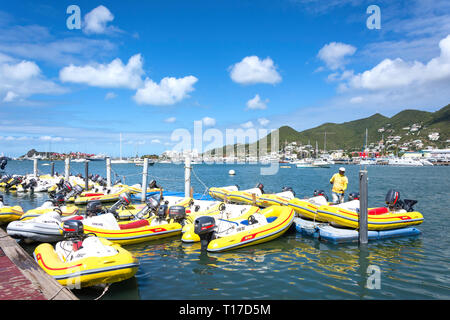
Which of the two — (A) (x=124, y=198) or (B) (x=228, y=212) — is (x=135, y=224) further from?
(B) (x=228, y=212)

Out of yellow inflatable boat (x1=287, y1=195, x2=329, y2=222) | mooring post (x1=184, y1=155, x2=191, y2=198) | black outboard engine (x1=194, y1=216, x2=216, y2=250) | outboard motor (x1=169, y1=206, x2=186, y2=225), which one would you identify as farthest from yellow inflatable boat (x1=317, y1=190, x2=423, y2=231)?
mooring post (x1=184, y1=155, x2=191, y2=198)

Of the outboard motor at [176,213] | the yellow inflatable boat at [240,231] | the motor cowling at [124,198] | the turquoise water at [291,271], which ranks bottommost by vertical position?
the turquoise water at [291,271]

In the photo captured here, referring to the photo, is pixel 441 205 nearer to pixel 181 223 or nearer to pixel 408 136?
pixel 181 223

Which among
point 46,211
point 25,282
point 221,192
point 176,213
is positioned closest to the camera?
point 25,282

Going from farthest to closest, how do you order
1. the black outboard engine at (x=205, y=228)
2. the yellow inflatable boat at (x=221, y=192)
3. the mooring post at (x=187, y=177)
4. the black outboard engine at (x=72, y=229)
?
the yellow inflatable boat at (x=221, y=192) < the mooring post at (x=187, y=177) < the black outboard engine at (x=205, y=228) < the black outboard engine at (x=72, y=229)

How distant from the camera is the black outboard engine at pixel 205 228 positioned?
943cm

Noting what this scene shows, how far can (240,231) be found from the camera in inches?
417

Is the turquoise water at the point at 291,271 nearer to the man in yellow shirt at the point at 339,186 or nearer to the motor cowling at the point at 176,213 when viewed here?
the motor cowling at the point at 176,213

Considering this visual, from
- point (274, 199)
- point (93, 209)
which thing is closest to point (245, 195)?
point (274, 199)

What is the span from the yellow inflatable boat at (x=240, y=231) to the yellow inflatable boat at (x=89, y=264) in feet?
10.3

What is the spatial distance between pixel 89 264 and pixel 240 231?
5553mm

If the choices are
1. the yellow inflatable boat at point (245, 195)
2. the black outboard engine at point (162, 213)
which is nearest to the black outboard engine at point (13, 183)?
the yellow inflatable boat at point (245, 195)

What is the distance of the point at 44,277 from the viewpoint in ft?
19.5

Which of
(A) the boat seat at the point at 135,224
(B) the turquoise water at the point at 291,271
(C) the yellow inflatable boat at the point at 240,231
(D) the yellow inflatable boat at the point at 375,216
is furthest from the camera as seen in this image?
(D) the yellow inflatable boat at the point at 375,216
